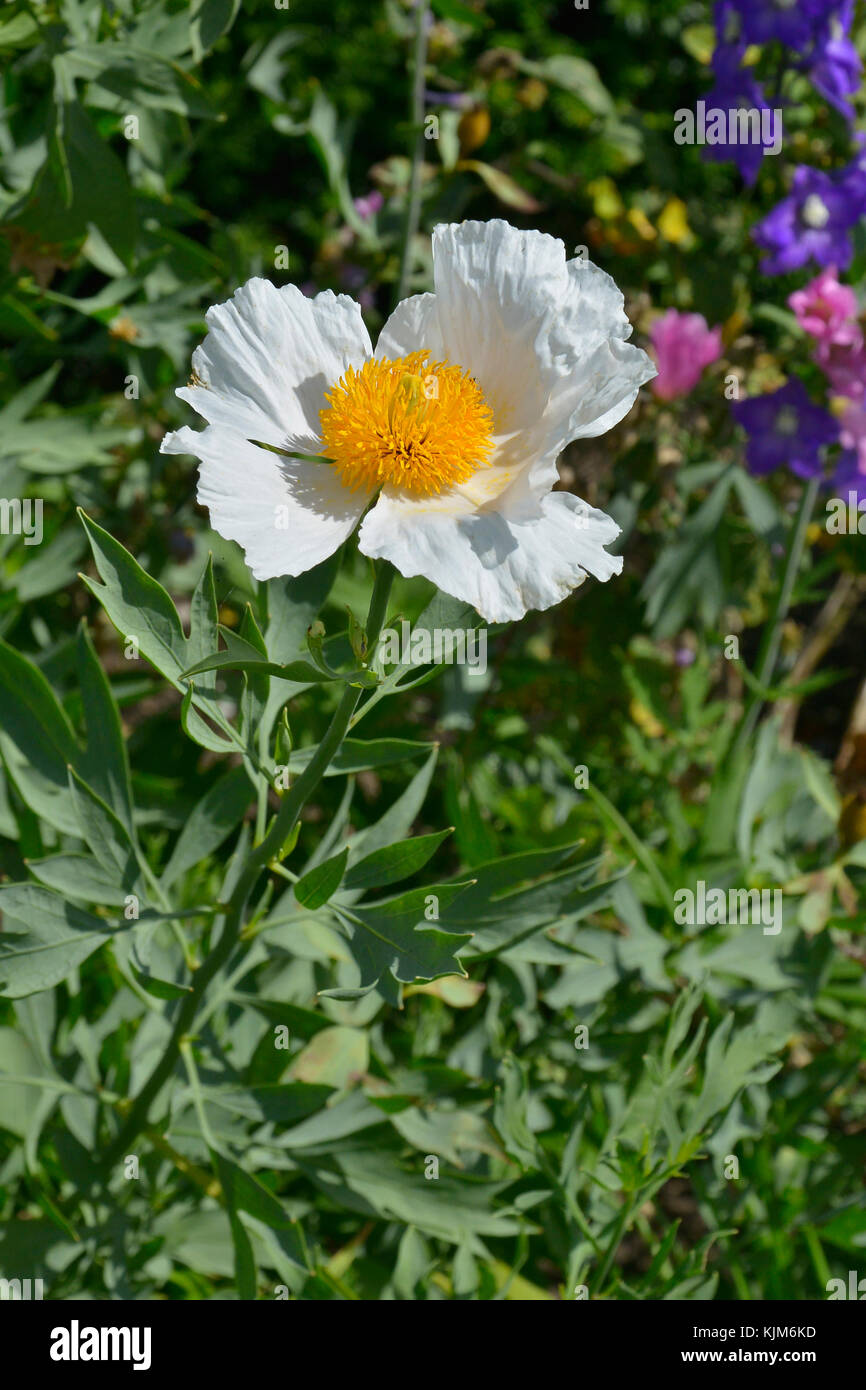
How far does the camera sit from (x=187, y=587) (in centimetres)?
238

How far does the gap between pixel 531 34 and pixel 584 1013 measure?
8.50 ft

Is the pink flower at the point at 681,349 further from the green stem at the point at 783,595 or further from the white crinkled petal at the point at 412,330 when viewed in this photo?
the white crinkled petal at the point at 412,330

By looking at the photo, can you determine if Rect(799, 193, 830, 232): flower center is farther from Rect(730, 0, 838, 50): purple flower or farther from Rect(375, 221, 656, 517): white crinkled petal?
Rect(375, 221, 656, 517): white crinkled petal

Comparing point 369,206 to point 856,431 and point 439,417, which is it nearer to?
point 856,431

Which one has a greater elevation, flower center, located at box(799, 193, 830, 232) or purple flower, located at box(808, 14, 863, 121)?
purple flower, located at box(808, 14, 863, 121)

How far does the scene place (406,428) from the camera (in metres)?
1.07

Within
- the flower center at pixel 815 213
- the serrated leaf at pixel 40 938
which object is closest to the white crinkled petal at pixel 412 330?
the serrated leaf at pixel 40 938

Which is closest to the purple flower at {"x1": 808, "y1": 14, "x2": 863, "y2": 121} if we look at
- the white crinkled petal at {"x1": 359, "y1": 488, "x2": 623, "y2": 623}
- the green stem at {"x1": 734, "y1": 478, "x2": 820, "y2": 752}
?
the green stem at {"x1": 734, "y1": 478, "x2": 820, "y2": 752}

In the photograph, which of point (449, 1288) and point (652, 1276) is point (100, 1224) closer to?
point (449, 1288)

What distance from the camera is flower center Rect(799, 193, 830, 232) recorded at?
6.74ft

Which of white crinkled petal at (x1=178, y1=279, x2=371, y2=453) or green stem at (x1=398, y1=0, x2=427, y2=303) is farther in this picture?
green stem at (x1=398, y1=0, x2=427, y2=303)

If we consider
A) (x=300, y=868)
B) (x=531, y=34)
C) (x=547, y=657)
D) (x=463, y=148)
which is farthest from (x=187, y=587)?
(x=531, y=34)

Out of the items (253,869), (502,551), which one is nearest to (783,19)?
(502,551)

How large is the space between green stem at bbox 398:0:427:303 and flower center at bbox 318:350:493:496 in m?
1.16
